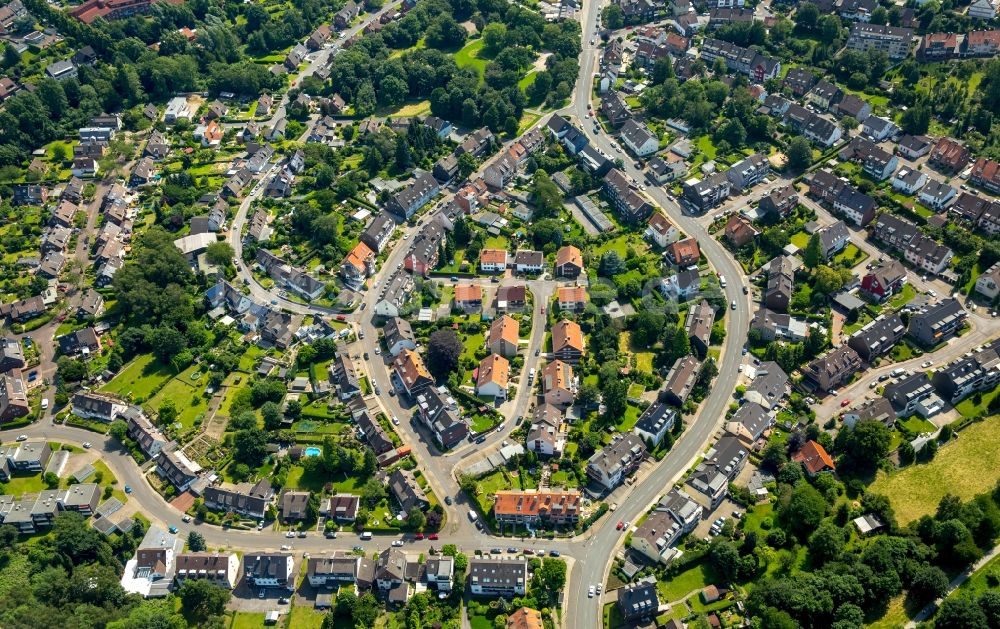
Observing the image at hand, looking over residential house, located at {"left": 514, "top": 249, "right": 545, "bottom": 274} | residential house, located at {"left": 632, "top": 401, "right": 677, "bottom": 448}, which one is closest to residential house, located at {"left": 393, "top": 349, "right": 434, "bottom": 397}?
residential house, located at {"left": 514, "top": 249, "right": 545, "bottom": 274}

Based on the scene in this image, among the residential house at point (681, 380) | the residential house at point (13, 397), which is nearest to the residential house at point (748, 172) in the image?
the residential house at point (681, 380)

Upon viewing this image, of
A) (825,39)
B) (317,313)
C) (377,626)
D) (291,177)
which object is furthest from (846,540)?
(825,39)

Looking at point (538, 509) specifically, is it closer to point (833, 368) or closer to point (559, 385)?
point (559, 385)

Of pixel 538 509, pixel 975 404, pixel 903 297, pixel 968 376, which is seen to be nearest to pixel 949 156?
pixel 903 297

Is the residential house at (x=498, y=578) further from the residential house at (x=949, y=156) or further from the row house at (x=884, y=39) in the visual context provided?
the row house at (x=884, y=39)

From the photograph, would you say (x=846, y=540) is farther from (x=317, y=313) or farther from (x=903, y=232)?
(x=317, y=313)

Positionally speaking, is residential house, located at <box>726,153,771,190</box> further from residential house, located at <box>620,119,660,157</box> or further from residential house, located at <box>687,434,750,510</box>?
residential house, located at <box>687,434,750,510</box>
